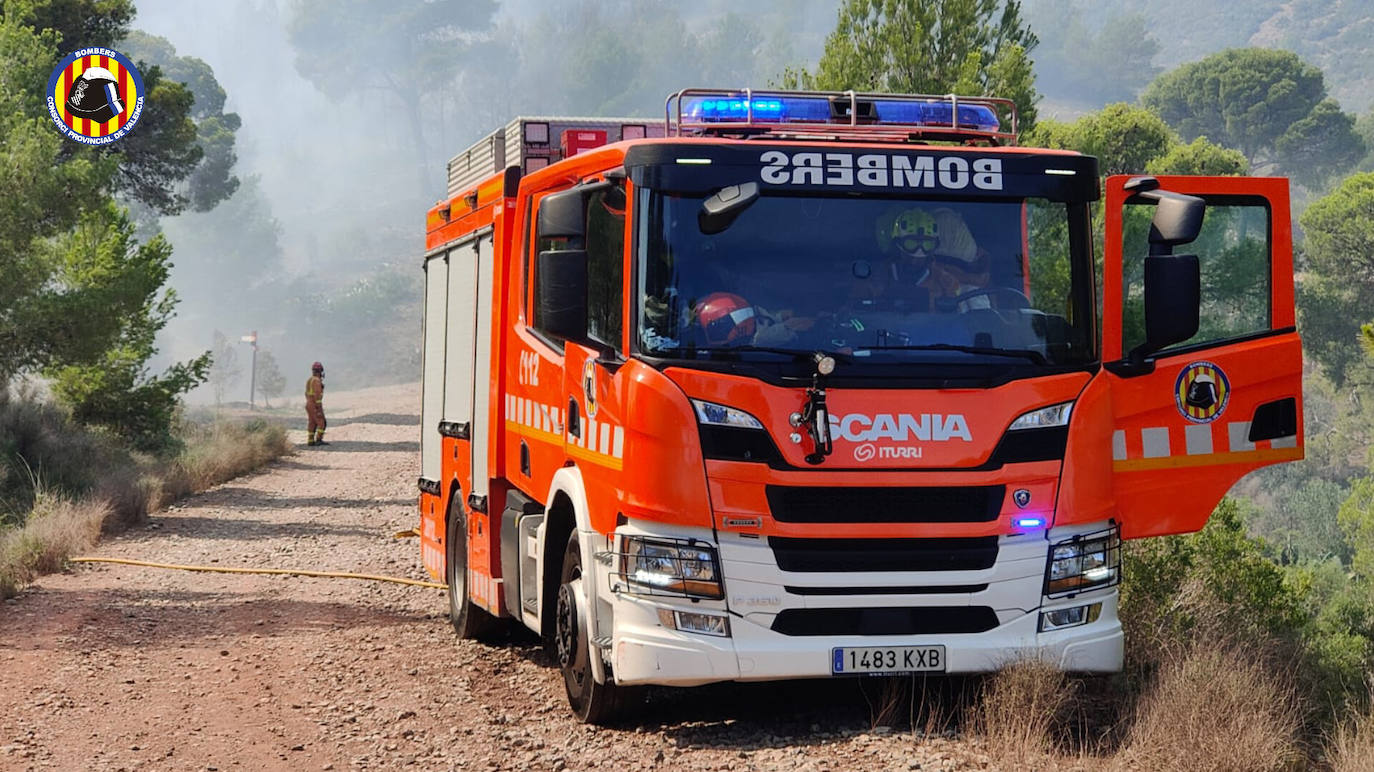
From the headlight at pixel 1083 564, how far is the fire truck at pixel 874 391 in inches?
0.4

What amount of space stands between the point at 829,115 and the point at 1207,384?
86.2 inches

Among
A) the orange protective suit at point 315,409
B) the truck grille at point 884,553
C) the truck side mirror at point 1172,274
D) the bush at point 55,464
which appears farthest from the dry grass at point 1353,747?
the orange protective suit at point 315,409

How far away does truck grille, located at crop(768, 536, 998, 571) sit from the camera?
6543 millimetres

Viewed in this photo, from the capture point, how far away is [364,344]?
4306 inches

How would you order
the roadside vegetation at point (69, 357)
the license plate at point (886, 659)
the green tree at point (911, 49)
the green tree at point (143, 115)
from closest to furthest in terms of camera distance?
the license plate at point (886, 659)
the roadside vegetation at point (69, 357)
the green tree at point (911, 49)
the green tree at point (143, 115)

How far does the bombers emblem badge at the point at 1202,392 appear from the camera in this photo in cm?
736

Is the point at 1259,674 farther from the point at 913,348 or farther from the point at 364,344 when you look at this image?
the point at 364,344

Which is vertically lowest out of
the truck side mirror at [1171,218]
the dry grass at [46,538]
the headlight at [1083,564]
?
the dry grass at [46,538]

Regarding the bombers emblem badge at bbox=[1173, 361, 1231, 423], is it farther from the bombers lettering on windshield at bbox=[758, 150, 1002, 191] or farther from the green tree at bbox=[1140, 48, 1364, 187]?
the green tree at bbox=[1140, 48, 1364, 187]

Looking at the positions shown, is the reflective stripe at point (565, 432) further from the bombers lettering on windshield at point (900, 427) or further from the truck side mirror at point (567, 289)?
the bombers lettering on windshield at point (900, 427)

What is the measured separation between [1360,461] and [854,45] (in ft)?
136

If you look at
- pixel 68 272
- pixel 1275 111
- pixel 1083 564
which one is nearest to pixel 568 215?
pixel 1083 564

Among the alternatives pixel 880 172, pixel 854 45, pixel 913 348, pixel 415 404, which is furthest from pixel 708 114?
pixel 415 404

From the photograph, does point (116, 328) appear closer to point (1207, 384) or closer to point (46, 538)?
point (46, 538)
